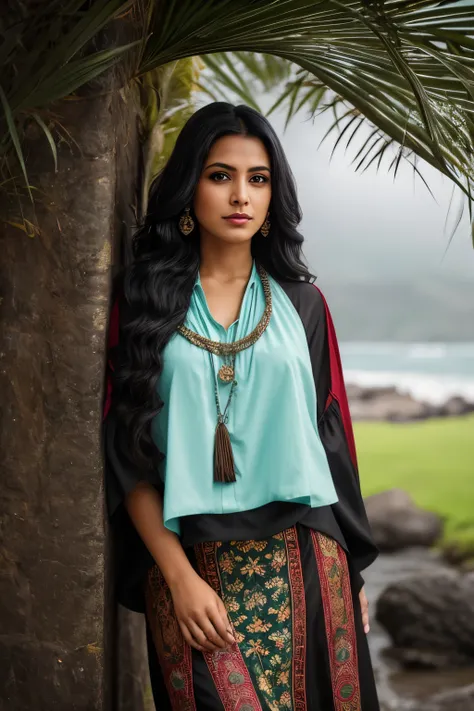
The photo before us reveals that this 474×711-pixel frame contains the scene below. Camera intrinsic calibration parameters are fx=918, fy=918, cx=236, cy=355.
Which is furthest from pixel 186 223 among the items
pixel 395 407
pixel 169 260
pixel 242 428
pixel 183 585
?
pixel 395 407

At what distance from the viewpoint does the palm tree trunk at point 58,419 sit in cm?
187

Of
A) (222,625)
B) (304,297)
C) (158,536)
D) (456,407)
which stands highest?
(456,407)

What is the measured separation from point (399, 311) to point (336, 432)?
15.4 feet

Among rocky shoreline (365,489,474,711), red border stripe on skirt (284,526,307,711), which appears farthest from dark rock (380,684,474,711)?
red border stripe on skirt (284,526,307,711)

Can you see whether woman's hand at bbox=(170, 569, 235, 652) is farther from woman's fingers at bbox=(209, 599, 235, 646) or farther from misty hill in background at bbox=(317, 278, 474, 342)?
misty hill in background at bbox=(317, 278, 474, 342)

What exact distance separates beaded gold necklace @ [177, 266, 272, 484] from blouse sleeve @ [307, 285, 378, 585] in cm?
17

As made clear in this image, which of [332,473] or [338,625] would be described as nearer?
[338,625]

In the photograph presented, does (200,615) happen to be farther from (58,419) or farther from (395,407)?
(395,407)

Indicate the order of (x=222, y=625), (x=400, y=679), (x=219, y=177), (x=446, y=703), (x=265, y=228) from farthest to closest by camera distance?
(x=400, y=679) < (x=446, y=703) < (x=265, y=228) < (x=219, y=177) < (x=222, y=625)

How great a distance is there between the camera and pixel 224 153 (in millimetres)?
1838

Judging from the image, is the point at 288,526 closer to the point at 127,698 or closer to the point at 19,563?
the point at 19,563

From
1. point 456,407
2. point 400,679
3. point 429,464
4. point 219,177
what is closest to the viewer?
point 219,177

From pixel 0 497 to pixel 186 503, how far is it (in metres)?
0.44

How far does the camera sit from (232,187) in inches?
72.7
